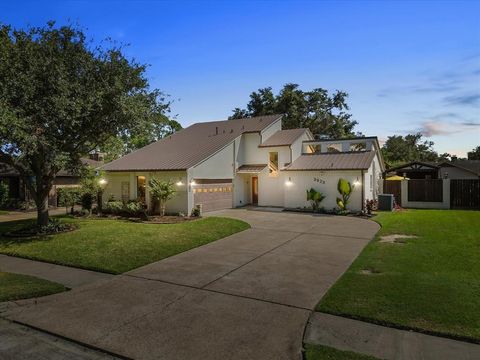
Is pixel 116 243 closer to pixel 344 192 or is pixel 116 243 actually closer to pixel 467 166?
pixel 344 192

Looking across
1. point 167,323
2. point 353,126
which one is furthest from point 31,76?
point 353,126

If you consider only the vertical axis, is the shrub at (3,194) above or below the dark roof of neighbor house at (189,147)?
below

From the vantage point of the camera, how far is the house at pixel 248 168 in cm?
1962

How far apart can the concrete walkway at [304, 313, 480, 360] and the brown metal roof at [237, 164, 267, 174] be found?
1757 centimetres

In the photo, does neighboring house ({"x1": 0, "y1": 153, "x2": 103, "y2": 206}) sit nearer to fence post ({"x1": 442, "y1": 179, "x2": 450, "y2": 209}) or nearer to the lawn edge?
the lawn edge

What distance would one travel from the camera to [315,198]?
20.6 meters

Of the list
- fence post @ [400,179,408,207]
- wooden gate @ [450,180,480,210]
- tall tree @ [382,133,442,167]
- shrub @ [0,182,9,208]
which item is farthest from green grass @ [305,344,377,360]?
tall tree @ [382,133,442,167]

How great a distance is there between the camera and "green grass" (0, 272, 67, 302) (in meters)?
6.73

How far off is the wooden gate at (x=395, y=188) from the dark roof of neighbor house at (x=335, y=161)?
3.75 m

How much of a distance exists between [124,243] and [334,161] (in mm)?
14519

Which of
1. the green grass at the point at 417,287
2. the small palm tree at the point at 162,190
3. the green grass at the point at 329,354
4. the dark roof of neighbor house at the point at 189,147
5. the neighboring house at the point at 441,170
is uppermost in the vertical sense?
the dark roof of neighbor house at the point at 189,147

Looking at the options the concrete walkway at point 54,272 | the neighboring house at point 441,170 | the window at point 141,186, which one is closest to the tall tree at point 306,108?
the neighboring house at point 441,170

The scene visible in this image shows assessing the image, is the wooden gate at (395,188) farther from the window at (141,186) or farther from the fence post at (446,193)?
the window at (141,186)

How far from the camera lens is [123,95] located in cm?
1263
